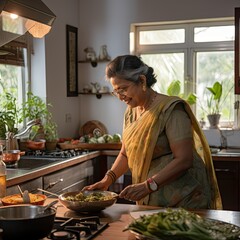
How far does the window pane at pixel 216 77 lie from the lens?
4.45m

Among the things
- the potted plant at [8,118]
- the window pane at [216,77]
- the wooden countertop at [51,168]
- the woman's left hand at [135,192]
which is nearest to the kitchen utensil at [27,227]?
the woman's left hand at [135,192]

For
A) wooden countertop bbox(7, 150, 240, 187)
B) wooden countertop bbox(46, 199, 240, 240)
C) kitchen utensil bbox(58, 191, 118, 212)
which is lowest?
wooden countertop bbox(7, 150, 240, 187)

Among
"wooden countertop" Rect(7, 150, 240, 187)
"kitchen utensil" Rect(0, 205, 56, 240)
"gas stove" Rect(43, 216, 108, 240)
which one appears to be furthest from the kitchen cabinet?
"kitchen utensil" Rect(0, 205, 56, 240)

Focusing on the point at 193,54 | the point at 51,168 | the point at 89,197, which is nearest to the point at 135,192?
the point at 89,197

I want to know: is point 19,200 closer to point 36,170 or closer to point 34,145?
point 36,170

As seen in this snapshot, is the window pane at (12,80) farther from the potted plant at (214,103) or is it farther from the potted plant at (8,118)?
the potted plant at (214,103)

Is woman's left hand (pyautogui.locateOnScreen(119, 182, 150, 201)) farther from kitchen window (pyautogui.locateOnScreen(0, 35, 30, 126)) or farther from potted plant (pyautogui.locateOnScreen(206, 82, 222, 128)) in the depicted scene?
potted plant (pyautogui.locateOnScreen(206, 82, 222, 128))

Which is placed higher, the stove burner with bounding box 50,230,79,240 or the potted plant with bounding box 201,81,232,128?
the potted plant with bounding box 201,81,232,128

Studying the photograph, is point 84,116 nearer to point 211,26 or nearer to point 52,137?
point 52,137

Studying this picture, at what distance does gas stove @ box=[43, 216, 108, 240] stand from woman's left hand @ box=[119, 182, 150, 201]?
0.30 meters

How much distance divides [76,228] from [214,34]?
11.1 ft

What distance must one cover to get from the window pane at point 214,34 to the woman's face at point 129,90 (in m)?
2.44

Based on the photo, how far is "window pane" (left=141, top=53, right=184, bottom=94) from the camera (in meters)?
4.63

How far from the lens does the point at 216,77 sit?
4496mm
